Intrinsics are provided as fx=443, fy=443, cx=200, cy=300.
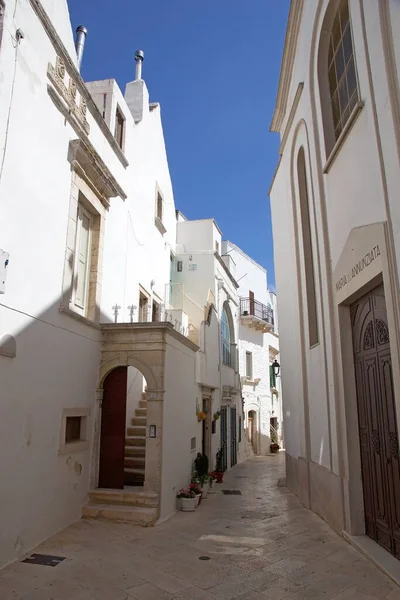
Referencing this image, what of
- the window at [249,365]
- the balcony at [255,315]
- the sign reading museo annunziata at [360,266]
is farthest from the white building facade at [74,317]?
the window at [249,365]

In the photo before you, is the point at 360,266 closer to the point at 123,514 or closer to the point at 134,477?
the point at 123,514

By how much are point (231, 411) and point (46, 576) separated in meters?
12.9

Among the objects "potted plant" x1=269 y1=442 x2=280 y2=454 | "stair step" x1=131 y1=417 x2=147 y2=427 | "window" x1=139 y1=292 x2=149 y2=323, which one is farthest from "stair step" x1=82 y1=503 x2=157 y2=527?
"potted plant" x1=269 y1=442 x2=280 y2=454

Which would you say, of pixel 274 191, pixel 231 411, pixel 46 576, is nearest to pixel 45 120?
pixel 46 576

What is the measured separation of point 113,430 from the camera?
7.49 metres

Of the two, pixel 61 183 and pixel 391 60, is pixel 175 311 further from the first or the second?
pixel 391 60

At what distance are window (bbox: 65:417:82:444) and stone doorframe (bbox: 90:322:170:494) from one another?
33 centimetres

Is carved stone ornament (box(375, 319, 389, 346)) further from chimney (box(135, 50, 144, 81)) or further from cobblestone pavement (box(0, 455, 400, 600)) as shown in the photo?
chimney (box(135, 50, 144, 81))

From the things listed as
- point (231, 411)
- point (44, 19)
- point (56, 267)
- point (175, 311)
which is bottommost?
point (231, 411)

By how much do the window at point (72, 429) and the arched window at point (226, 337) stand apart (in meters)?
9.41

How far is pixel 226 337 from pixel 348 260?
1153 cm

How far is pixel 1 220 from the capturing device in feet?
16.3

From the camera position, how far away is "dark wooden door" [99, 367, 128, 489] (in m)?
7.37

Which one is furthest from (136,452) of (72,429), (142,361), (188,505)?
(142,361)
